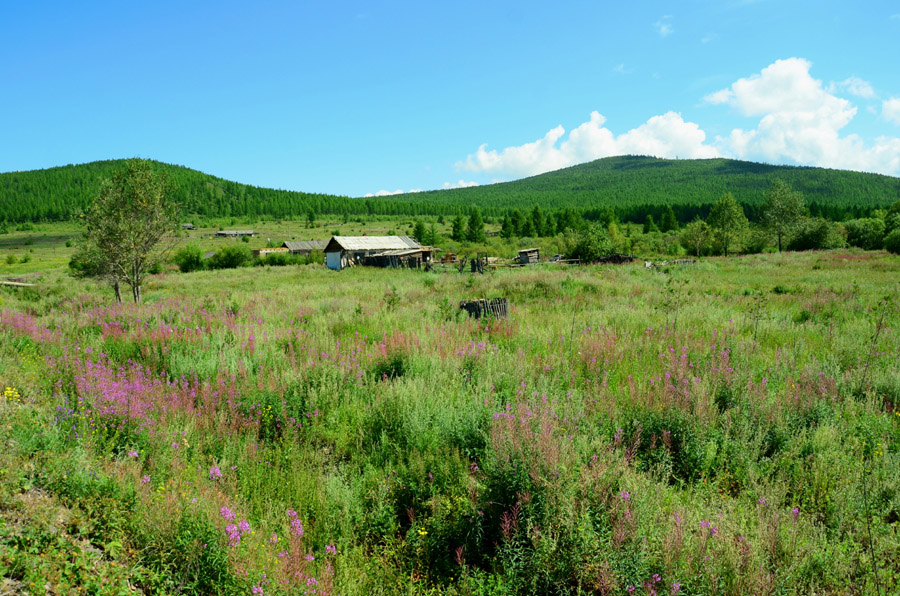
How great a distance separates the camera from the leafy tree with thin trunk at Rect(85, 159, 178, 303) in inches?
768

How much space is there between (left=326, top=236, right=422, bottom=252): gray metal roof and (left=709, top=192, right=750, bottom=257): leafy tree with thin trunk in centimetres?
4406

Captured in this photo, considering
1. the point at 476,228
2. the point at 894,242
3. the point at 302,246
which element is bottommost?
the point at 894,242

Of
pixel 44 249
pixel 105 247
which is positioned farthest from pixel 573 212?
pixel 44 249

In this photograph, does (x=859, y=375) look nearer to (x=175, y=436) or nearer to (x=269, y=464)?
(x=269, y=464)

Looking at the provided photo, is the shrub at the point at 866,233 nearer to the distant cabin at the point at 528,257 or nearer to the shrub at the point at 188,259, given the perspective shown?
the distant cabin at the point at 528,257

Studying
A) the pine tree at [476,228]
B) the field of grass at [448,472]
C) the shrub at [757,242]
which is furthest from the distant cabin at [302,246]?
the field of grass at [448,472]

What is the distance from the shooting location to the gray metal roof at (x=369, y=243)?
56.8 metres

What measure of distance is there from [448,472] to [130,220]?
71.9ft

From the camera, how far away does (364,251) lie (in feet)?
190

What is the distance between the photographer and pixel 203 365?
20.6 feet

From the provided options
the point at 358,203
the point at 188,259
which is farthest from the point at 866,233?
the point at 358,203

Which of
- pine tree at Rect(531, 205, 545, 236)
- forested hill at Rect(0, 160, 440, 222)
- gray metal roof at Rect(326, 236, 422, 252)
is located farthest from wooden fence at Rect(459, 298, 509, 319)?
forested hill at Rect(0, 160, 440, 222)

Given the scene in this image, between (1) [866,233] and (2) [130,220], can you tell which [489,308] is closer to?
(2) [130,220]

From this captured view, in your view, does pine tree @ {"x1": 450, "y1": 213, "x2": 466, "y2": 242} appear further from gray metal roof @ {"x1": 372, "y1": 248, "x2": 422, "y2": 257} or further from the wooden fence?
the wooden fence
